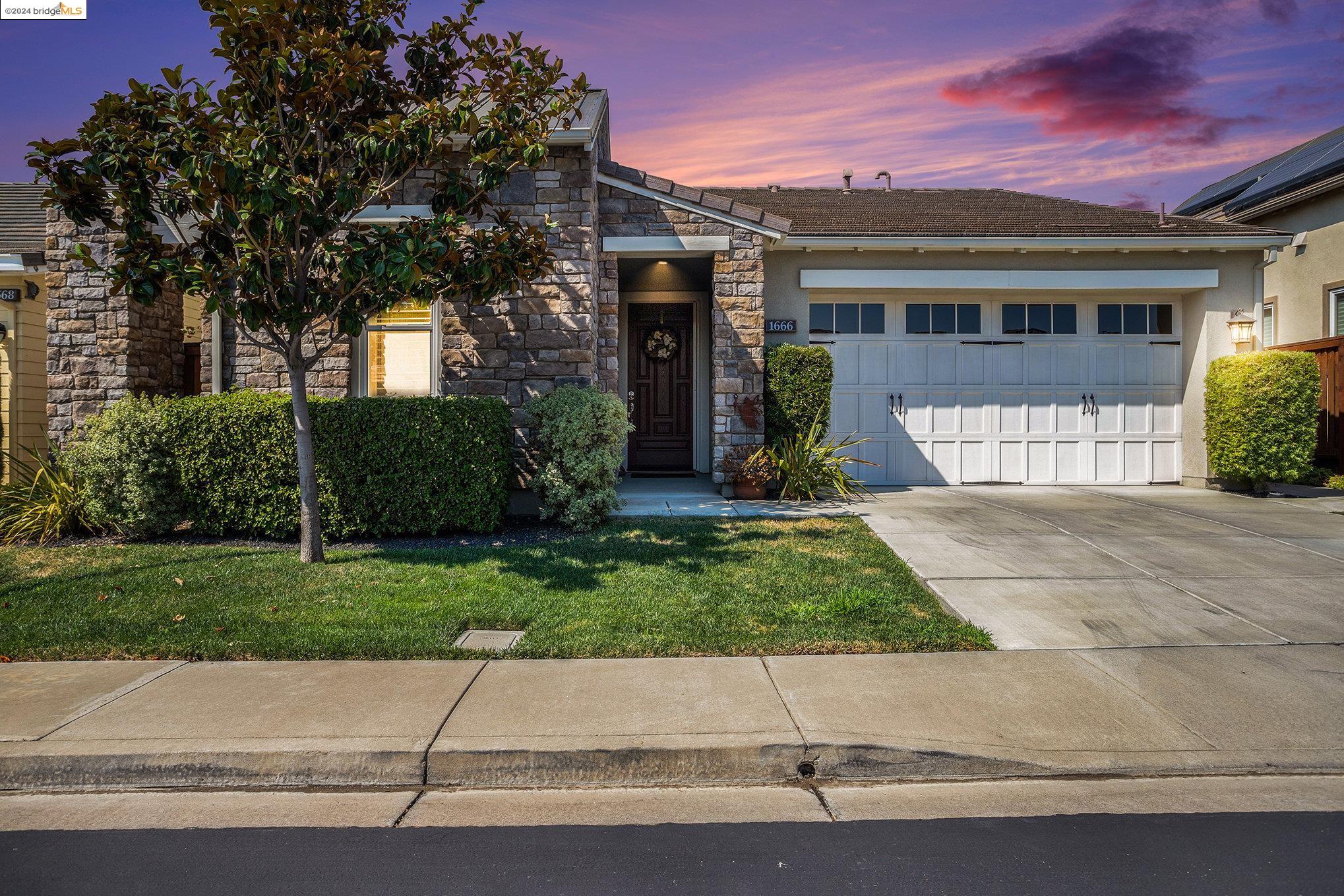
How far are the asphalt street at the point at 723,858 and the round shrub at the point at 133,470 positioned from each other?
5.23 meters

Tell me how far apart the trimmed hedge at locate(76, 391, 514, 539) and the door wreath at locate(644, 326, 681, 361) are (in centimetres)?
470

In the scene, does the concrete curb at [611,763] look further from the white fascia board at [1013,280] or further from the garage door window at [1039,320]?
the garage door window at [1039,320]

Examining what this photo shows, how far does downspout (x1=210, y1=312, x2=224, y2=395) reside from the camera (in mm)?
8844

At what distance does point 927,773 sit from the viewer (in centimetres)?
339

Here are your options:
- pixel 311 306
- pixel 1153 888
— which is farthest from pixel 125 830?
pixel 311 306

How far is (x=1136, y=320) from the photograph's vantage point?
37.2ft

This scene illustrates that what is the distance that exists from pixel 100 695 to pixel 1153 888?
4843mm

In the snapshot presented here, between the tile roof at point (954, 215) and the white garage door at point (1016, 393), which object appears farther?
the white garage door at point (1016, 393)

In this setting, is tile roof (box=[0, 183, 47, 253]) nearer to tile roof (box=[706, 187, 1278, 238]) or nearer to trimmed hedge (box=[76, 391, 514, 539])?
trimmed hedge (box=[76, 391, 514, 539])

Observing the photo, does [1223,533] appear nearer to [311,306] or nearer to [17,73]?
[311,306]

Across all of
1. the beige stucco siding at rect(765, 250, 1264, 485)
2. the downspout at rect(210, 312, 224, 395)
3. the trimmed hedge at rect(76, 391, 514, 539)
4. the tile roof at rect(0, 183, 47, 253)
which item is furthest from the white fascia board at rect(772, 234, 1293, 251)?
the tile roof at rect(0, 183, 47, 253)

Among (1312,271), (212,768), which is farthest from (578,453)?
(1312,271)

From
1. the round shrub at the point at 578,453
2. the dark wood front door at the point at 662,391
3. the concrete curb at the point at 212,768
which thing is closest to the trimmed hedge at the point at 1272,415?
the dark wood front door at the point at 662,391

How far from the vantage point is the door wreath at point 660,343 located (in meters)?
11.9
